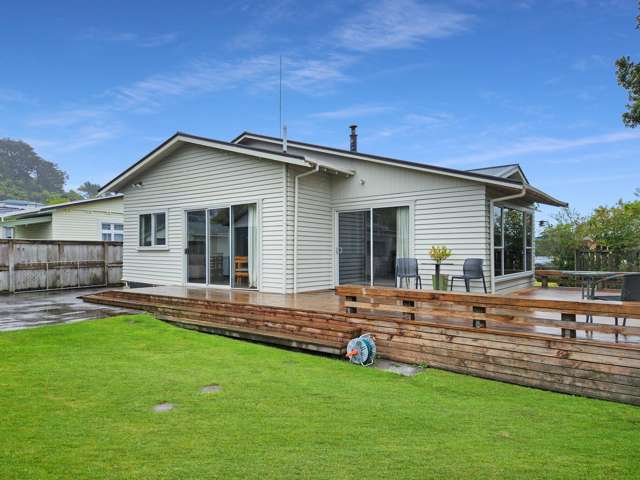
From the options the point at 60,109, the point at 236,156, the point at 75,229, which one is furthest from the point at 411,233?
the point at 60,109

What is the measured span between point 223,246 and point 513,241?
6583mm

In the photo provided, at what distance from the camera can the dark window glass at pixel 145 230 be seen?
11.8 metres

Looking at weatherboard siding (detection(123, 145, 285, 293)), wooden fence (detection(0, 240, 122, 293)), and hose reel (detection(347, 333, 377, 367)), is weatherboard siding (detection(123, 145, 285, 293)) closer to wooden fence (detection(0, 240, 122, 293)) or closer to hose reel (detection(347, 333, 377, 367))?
wooden fence (detection(0, 240, 122, 293))

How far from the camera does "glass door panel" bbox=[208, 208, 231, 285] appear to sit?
9.85m

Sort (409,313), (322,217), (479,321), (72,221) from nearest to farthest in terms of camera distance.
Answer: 1. (479,321)
2. (409,313)
3. (322,217)
4. (72,221)

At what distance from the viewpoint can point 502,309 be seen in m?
5.04

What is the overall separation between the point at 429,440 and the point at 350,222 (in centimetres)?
674

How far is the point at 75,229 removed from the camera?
17.7m

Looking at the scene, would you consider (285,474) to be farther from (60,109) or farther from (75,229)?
(60,109)

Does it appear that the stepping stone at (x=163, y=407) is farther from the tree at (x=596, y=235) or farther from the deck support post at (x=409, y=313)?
the tree at (x=596, y=235)

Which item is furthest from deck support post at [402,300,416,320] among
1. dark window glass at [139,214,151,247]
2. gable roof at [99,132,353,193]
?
dark window glass at [139,214,151,247]

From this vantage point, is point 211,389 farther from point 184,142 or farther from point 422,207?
point 184,142

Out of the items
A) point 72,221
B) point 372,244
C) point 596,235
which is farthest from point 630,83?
point 72,221

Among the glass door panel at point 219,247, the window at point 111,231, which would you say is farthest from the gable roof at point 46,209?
the glass door panel at point 219,247
